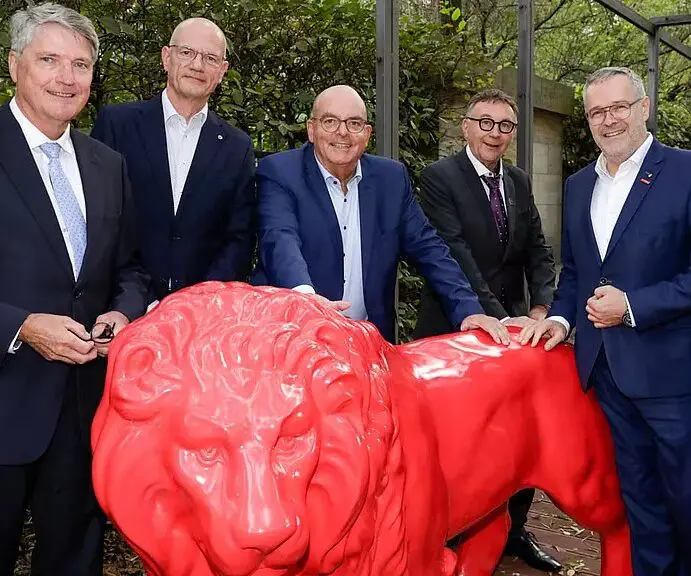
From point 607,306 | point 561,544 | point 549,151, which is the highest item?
point 549,151

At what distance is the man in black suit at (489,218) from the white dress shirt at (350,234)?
21.9 inches

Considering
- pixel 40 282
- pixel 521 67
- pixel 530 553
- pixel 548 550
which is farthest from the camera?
pixel 521 67

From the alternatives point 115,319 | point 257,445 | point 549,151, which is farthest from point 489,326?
point 549,151

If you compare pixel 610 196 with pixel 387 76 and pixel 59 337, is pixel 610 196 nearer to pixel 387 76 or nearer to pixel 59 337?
pixel 387 76

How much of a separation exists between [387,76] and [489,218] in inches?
32.1

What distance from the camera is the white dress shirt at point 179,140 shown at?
278 centimetres

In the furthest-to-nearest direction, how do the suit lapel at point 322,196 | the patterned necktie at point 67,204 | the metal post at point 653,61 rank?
the metal post at point 653,61 → the suit lapel at point 322,196 → the patterned necktie at point 67,204

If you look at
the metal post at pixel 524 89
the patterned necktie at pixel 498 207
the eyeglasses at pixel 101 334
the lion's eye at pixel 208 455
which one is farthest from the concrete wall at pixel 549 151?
the lion's eye at pixel 208 455

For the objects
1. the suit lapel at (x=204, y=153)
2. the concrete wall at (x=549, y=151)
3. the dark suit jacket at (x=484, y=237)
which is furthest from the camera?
the concrete wall at (x=549, y=151)

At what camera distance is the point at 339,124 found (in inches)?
99.4

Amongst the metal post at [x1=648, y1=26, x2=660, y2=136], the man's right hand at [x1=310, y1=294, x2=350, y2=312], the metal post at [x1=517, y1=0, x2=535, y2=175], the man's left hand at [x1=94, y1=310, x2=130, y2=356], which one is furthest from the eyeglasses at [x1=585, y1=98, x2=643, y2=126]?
the metal post at [x1=648, y1=26, x2=660, y2=136]

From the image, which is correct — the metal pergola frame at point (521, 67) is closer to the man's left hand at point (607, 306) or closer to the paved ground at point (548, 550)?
the man's left hand at point (607, 306)

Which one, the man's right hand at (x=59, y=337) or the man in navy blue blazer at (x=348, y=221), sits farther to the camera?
the man in navy blue blazer at (x=348, y=221)

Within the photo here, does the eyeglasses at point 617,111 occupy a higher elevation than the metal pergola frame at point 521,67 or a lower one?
lower
